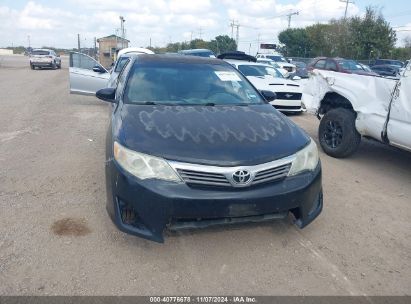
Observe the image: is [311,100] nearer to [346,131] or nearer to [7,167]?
[346,131]

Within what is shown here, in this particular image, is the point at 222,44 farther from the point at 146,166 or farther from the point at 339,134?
the point at 146,166

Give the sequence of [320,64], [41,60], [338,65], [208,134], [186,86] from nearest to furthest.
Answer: [208,134] → [186,86] → [338,65] → [320,64] → [41,60]

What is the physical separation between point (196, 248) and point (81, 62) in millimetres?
8581

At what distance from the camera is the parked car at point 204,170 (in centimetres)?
262

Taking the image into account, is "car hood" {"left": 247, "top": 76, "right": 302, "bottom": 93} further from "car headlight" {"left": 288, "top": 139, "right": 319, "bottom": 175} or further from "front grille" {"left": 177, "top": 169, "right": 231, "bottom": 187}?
"front grille" {"left": 177, "top": 169, "right": 231, "bottom": 187}

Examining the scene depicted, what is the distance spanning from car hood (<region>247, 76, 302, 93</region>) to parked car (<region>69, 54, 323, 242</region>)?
634cm

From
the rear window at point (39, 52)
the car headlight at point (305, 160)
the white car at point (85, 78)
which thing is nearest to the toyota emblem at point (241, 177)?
the car headlight at point (305, 160)

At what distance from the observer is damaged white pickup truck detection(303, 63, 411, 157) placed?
183 inches

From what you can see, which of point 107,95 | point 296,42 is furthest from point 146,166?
point 296,42

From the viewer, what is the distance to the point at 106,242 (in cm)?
312

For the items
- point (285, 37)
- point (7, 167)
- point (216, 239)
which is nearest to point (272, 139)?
point (216, 239)

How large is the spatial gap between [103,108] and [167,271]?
8.01 meters

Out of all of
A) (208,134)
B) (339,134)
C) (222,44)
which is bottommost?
(339,134)

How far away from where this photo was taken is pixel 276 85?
9656 mm
